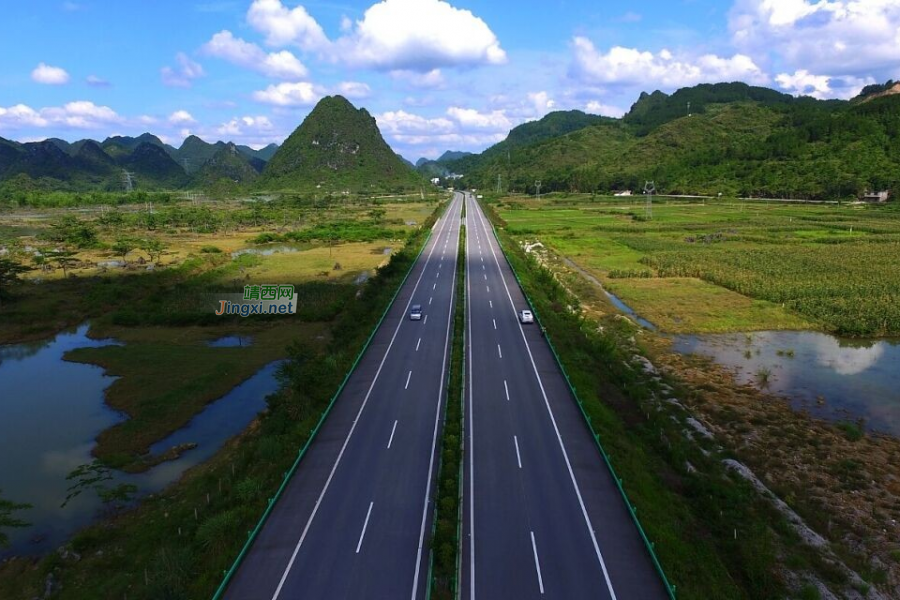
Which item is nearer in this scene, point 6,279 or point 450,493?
point 450,493

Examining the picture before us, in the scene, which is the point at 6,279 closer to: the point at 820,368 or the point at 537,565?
the point at 537,565

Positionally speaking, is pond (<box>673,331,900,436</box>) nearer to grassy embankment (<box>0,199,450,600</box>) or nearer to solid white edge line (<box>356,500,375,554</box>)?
solid white edge line (<box>356,500,375,554</box>)

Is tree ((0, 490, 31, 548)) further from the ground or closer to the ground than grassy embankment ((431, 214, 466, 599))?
closer to the ground

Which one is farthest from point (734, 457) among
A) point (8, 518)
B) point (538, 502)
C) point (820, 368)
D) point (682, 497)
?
point (8, 518)

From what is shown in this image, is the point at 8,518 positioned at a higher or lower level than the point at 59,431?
higher

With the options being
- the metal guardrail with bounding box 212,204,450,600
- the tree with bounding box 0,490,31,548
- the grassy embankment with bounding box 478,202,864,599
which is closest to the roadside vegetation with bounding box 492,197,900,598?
the grassy embankment with bounding box 478,202,864,599

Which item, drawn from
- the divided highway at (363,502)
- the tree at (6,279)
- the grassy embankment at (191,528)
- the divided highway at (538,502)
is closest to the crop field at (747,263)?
the divided highway at (538,502)

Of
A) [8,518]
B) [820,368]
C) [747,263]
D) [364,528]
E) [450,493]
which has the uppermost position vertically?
[747,263]
